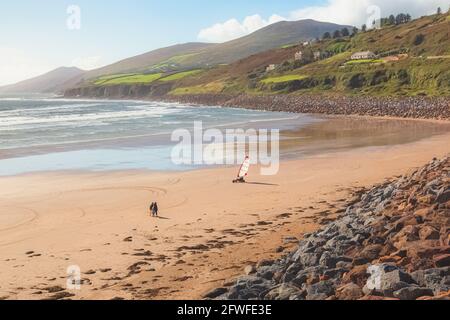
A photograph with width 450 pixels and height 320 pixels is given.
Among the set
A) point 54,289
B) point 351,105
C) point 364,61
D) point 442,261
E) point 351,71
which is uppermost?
point 364,61

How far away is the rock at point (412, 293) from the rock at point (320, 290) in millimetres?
1308

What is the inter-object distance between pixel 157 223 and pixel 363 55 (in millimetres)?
Result: 115888

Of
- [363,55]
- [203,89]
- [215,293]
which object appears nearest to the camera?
[215,293]

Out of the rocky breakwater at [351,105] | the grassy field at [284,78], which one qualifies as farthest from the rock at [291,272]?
the grassy field at [284,78]

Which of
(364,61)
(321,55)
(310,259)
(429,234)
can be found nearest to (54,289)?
(310,259)

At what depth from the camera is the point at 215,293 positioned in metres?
10.7

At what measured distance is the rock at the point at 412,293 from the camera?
841cm

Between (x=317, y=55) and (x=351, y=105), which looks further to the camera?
(x=317, y=55)

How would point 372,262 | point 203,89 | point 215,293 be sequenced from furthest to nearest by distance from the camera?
point 203,89 < point 215,293 < point 372,262

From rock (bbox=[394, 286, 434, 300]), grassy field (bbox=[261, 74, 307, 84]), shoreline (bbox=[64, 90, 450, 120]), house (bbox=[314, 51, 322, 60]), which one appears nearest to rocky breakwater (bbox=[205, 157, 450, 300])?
rock (bbox=[394, 286, 434, 300])

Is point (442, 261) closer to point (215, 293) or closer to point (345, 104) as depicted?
point (215, 293)

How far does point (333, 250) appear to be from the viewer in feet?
38.4
